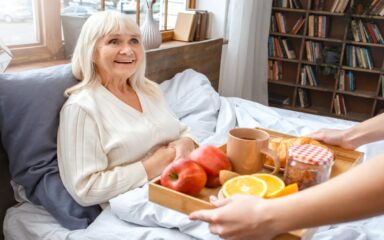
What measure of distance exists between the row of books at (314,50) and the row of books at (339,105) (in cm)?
47

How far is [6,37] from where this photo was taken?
190cm

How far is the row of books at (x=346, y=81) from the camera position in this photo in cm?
409

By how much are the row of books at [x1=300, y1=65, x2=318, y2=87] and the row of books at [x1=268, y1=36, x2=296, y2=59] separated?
20cm

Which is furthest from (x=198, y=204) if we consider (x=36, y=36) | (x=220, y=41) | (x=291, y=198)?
(x=220, y=41)

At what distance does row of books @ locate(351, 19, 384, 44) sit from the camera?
152 inches

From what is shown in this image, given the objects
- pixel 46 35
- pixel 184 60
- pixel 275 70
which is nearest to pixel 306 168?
pixel 46 35

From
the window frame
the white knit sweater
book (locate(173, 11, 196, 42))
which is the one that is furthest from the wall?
the white knit sweater

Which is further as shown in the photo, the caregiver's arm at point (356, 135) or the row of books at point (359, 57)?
the row of books at point (359, 57)

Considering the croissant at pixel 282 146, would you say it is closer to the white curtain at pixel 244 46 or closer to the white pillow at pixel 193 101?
the white pillow at pixel 193 101

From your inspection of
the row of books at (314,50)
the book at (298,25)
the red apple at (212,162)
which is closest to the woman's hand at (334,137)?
the red apple at (212,162)

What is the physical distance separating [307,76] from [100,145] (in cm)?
344

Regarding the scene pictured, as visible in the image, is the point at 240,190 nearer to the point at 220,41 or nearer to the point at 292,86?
the point at 220,41

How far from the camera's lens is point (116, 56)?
1.48 m

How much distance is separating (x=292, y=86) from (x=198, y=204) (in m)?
3.95
